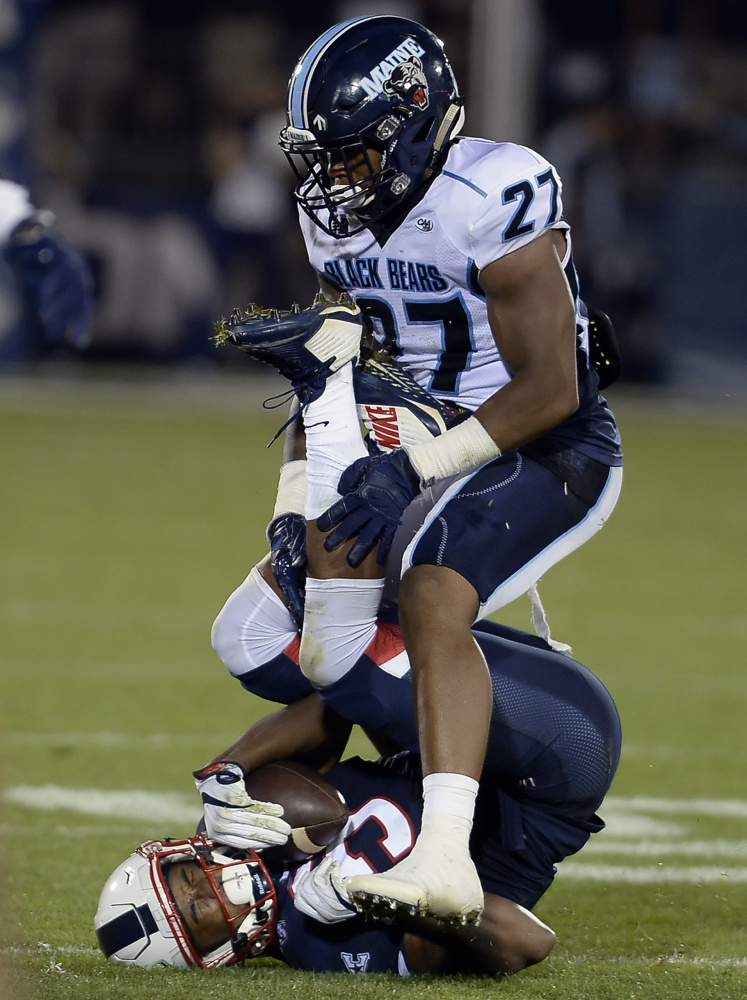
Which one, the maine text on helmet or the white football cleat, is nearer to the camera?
the white football cleat

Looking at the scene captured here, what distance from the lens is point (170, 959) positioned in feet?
10.0

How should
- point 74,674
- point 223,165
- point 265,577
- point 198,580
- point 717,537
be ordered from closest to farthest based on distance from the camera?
point 265,577, point 74,674, point 198,580, point 717,537, point 223,165

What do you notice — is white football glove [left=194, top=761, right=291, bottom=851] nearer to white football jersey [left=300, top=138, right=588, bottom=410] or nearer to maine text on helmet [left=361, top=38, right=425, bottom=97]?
white football jersey [left=300, top=138, right=588, bottom=410]

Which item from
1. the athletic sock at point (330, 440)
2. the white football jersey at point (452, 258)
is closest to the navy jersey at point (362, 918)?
the athletic sock at point (330, 440)

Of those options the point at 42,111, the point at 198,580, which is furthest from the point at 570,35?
the point at 198,580

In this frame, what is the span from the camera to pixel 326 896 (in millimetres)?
2994

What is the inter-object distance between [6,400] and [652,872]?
9.24m

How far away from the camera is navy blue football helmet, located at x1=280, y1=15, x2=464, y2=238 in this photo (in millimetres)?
3357

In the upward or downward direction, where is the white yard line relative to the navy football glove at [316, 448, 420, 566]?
downward

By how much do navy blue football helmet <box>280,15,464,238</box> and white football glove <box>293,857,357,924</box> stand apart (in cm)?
130

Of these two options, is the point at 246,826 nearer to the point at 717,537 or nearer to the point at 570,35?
the point at 717,537

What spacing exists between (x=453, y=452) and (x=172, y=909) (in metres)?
0.99

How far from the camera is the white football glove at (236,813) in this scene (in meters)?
3.11

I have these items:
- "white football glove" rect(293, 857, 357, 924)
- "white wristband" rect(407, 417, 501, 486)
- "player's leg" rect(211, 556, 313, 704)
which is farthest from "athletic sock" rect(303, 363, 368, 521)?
"white football glove" rect(293, 857, 357, 924)
